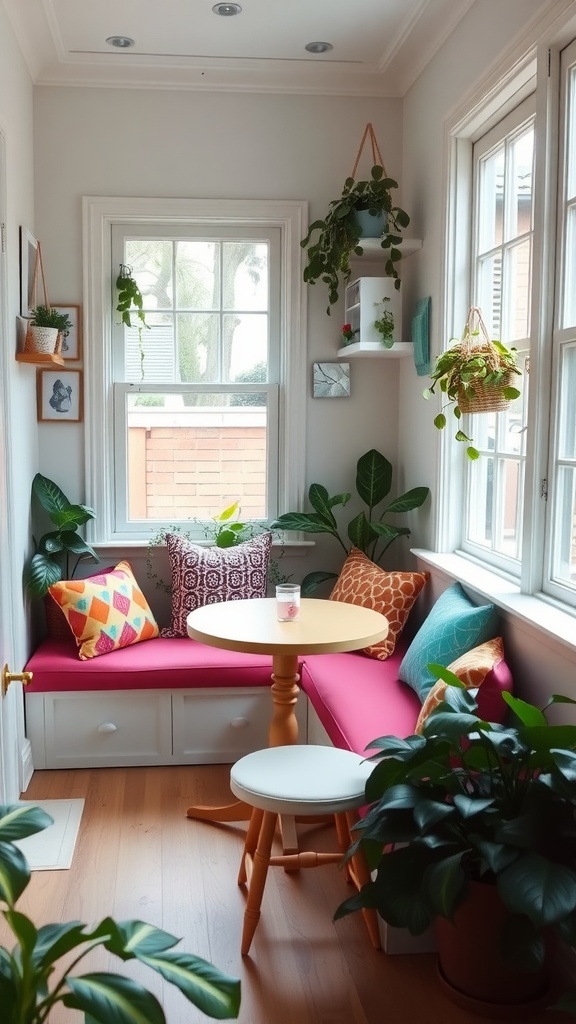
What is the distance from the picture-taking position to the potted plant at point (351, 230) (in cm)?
388

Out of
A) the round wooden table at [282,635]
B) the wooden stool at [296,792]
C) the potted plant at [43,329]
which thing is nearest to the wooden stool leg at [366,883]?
the wooden stool at [296,792]

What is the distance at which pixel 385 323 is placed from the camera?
3.99 m

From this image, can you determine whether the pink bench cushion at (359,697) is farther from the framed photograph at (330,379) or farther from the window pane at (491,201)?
the window pane at (491,201)

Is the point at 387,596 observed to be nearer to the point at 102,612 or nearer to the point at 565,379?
the point at 102,612

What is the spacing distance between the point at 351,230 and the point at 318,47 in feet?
2.44

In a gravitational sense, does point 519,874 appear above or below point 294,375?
below

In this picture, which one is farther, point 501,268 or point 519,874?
point 501,268

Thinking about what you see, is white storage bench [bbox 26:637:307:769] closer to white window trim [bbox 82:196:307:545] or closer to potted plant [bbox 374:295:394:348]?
white window trim [bbox 82:196:307:545]

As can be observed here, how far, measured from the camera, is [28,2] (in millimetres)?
3377

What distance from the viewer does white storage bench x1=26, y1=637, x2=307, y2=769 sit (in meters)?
3.67

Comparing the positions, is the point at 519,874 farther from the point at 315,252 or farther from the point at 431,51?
the point at 431,51

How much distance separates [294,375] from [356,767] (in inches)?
86.5

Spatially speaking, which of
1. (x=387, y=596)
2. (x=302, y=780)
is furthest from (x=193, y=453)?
(x=302, y=780)

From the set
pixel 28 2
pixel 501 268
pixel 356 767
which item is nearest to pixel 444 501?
pixel 501 268
